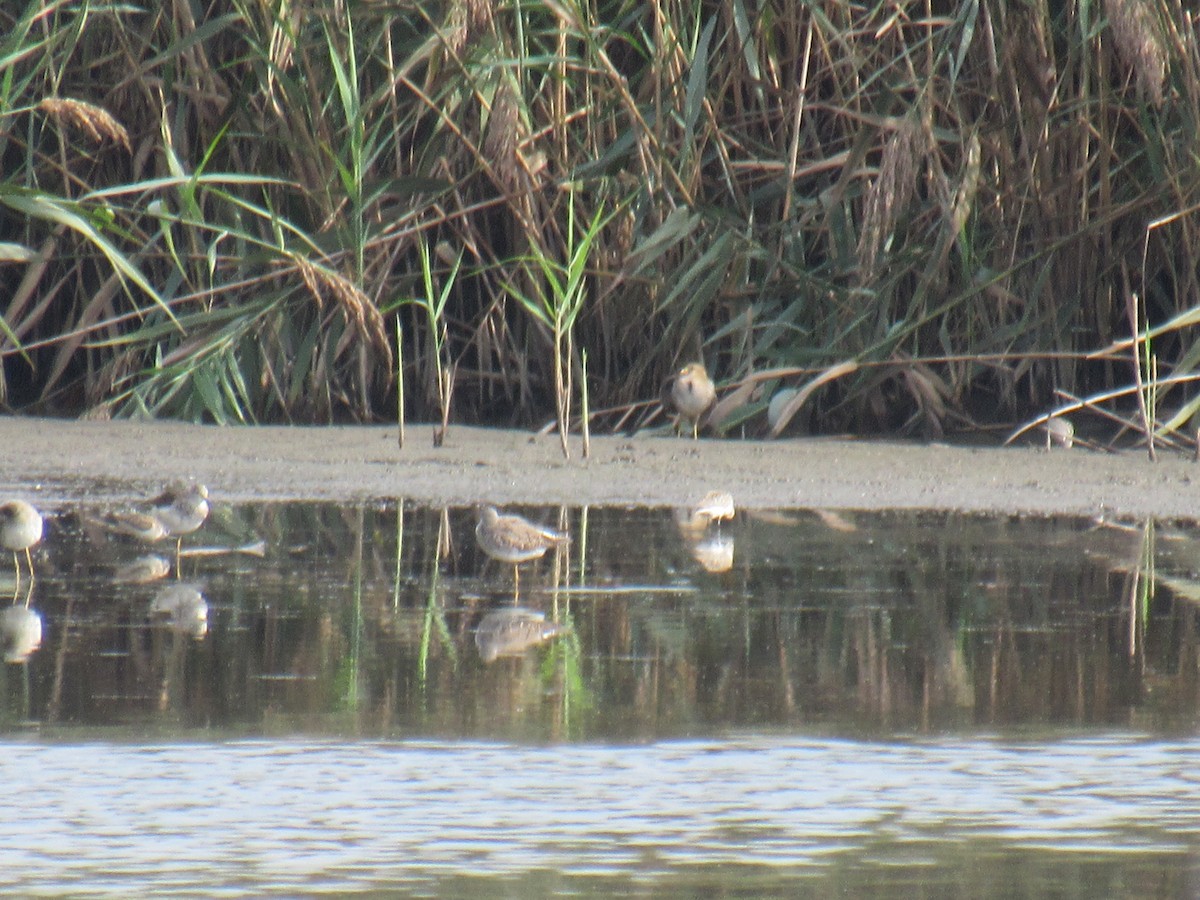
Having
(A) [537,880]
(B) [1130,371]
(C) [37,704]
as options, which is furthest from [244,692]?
(B) [1130,371]

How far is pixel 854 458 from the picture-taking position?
7.77 meters

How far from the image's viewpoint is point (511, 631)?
4828 mm

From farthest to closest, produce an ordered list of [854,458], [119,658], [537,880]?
1. [854,458]
2. [119,658]
3. [537,880]

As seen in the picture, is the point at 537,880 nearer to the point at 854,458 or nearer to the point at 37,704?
the point at 37,704

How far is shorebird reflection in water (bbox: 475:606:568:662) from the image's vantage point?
4.62 meters

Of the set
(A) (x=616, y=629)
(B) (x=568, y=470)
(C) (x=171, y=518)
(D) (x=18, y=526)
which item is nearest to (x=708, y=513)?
(B) (x=568, y=470)

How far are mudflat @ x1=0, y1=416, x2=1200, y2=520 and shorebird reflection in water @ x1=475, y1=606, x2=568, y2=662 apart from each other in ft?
6.19

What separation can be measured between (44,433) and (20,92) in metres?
1.28

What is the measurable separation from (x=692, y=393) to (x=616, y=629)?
3.24 m

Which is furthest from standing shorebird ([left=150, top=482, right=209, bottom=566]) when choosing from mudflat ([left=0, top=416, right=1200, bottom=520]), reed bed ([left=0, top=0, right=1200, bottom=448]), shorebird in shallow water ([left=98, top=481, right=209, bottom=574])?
reed bed ([left=0, top=0, right=1200, bottom=448])

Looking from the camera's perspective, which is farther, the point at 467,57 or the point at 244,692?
the point at 467,57

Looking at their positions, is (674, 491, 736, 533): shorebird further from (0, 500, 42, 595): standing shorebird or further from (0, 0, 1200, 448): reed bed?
(0, 500, 42, 595): standing shorebird

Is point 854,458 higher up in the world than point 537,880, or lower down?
higher up

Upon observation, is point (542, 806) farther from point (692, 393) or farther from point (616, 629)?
point (692, 393)
